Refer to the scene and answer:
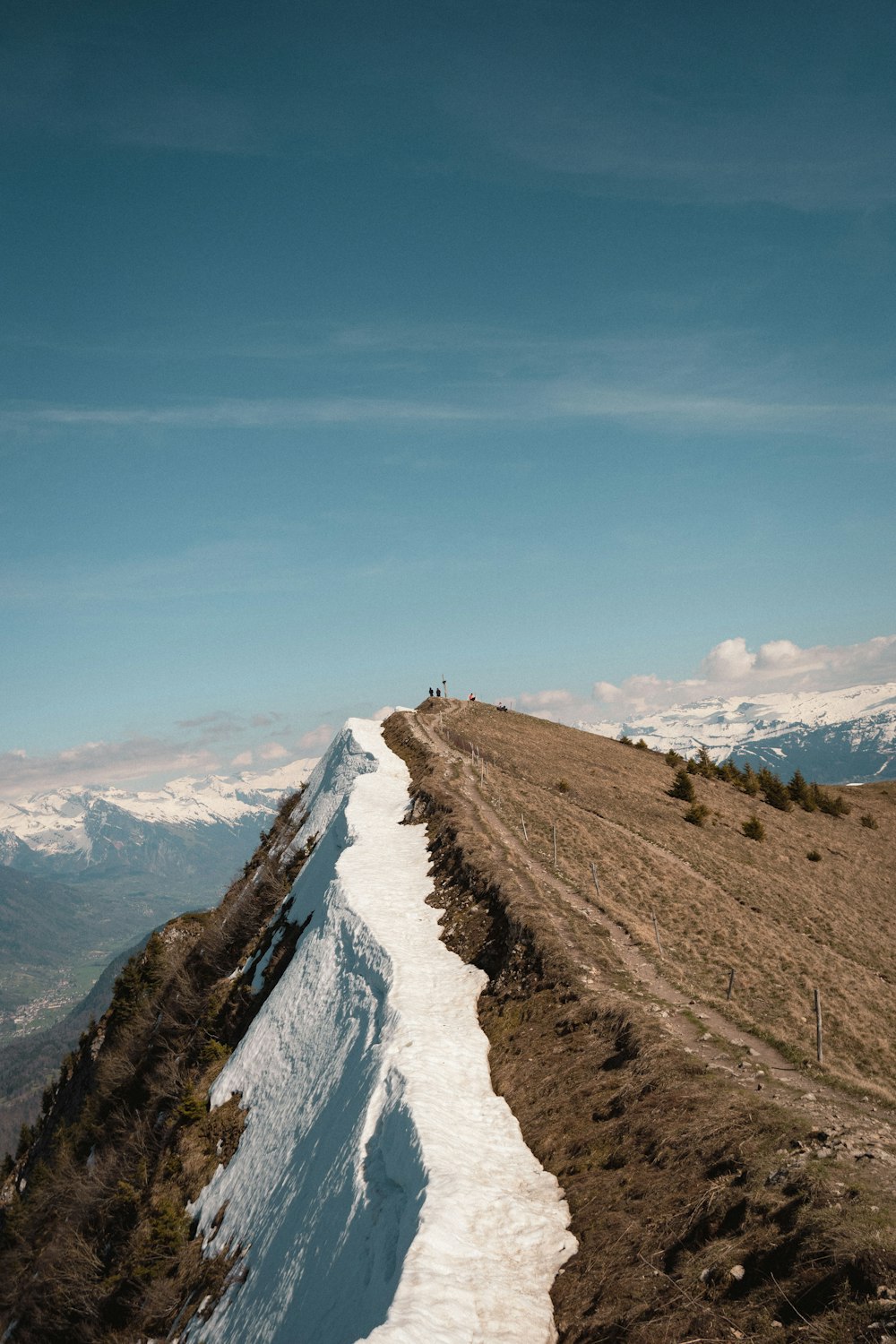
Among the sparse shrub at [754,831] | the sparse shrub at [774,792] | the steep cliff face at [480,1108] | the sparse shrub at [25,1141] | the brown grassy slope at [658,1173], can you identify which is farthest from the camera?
the sparse shrub at [774,792]

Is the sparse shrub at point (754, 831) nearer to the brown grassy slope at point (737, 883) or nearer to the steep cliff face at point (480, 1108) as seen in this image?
the brown grassy slope at point (737, 883)

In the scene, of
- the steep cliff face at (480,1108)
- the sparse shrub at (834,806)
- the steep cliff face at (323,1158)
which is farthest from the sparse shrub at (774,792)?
the steep cliff face at (323,1158)

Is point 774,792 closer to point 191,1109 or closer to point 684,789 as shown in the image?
point 684,789

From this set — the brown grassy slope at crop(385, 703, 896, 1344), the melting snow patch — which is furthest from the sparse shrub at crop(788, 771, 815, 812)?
the brown grassy slope at crop(385, 703, 896, 1344)

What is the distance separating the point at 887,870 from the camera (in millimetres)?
57312

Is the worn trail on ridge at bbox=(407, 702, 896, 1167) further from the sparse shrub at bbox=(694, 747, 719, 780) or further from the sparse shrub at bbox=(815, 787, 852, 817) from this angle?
the sparse shrub at bbox=(815, 787, 852, 817)

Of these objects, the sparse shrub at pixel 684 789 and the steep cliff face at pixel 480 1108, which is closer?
the steep cliff face at pixel 480 1108

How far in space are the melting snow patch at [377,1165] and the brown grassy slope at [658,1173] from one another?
0.93 meters

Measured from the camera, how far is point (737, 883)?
43.5m

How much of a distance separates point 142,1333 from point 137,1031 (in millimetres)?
28623

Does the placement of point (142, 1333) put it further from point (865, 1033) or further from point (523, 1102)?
point (865, 1033)

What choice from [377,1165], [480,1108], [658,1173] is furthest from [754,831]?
[658,1173]

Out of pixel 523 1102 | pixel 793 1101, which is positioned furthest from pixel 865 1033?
pixel 523 1102

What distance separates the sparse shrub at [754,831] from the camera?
184 feet
